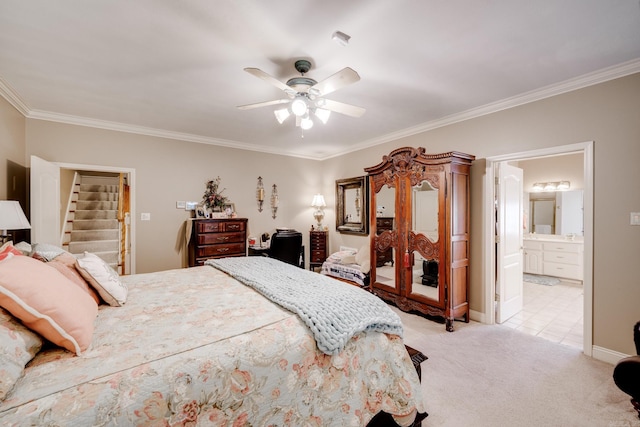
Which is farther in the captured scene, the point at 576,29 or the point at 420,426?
the point at 576,29

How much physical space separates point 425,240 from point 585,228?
4.70 feet

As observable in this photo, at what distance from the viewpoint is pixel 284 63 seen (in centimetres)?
229

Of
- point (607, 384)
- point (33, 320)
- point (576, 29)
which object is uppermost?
point (576, 29)

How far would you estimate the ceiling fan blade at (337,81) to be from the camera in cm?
187

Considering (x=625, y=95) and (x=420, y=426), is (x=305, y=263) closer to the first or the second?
(x=420, y=426)

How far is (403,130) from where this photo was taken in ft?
13.8

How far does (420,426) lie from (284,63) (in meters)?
2.80

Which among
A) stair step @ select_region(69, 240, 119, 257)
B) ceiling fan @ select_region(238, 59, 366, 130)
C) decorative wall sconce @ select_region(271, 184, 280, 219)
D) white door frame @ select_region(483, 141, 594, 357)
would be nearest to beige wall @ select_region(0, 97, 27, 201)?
stair step @ select_region(69, 240, 119, 257)

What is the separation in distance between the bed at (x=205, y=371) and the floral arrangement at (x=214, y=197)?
9.72 ft

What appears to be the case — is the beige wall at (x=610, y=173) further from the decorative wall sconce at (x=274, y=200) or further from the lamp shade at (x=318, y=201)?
the decorative wall sconce at (x=274, y=200)

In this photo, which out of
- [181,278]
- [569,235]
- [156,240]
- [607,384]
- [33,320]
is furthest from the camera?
[569,235]

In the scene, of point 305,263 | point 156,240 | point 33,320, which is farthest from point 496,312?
point 156,240

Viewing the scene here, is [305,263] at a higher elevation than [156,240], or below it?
below

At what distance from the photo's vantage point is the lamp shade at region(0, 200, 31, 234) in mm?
2195
